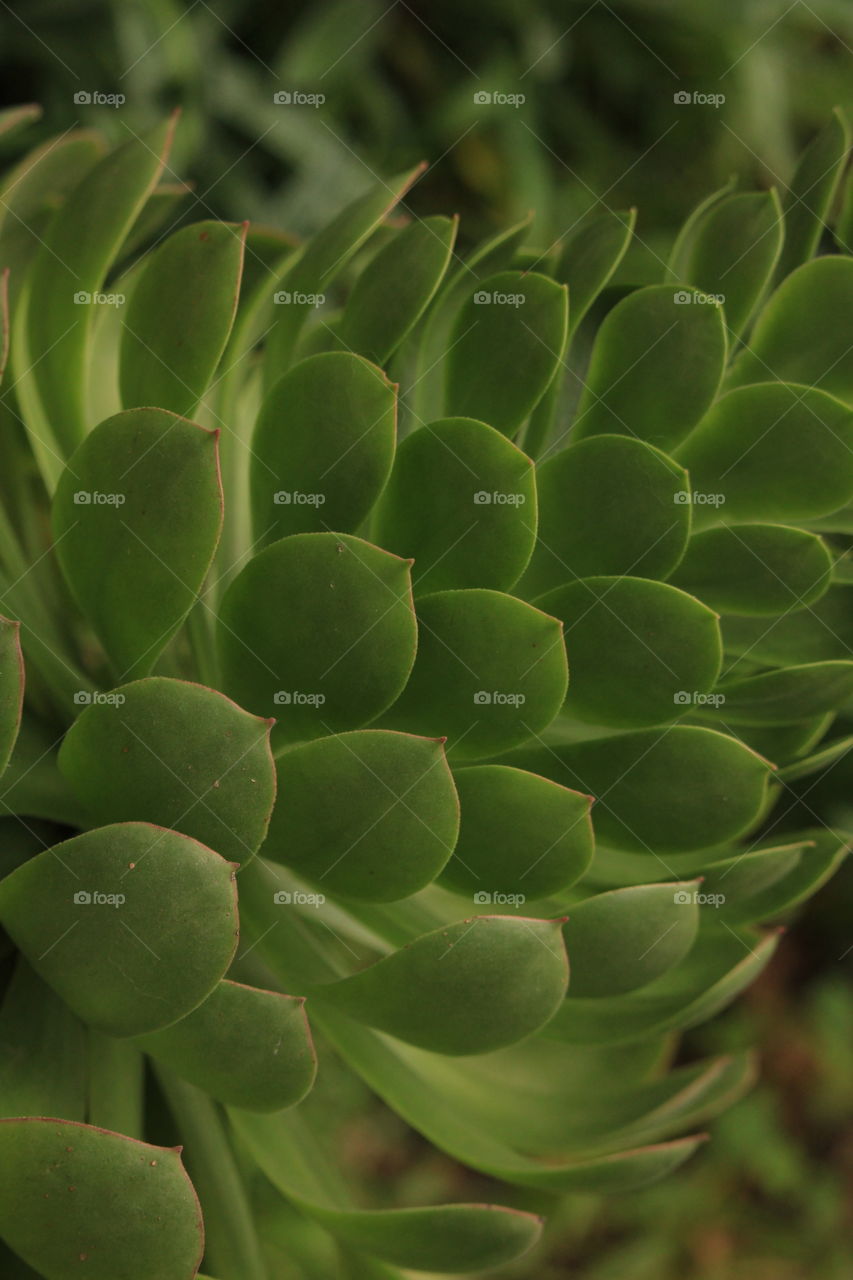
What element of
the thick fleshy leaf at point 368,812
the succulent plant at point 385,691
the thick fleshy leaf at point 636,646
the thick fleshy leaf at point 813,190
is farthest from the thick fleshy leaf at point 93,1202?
the thick fleshy leaf at point 813,190

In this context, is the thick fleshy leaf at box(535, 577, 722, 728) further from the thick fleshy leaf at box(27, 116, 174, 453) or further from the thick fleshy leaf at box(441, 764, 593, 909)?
the thick fleshy leaf at box(27, 116, 174, 453)

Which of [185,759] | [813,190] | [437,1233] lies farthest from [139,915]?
[813,190]

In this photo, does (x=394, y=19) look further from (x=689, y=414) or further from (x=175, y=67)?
(x=689, y=414)

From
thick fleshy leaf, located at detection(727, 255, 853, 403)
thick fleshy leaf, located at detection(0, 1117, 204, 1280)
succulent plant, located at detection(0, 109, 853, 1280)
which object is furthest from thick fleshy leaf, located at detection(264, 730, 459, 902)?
thick fleshy leaf, located at detection(727, 255, 853, 403)

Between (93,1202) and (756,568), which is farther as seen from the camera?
(756,568)

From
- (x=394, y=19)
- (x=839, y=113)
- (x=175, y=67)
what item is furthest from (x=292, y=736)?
(x=394, y=19)

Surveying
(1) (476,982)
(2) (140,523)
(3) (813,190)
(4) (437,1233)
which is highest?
(3) (813,190)

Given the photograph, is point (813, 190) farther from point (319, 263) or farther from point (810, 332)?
point (319, 263)
